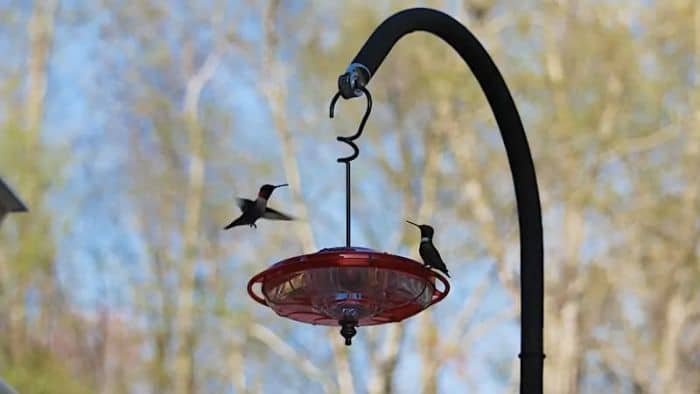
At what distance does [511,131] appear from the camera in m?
2.25

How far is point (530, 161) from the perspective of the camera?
2211mm

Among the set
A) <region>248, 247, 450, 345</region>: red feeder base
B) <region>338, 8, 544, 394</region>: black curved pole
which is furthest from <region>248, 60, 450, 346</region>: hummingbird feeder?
<region>338, 8, 544, 394</region>: black curved pole

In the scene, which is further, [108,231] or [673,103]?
[108,231]

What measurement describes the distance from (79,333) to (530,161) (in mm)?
9256

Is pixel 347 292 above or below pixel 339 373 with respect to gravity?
below

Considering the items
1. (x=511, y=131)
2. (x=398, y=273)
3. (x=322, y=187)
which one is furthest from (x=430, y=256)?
(x=322, y=187)

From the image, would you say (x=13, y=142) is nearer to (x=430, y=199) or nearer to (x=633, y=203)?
(x=430, y=199)

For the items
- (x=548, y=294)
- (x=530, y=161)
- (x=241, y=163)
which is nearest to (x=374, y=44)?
(x=530, y=161)

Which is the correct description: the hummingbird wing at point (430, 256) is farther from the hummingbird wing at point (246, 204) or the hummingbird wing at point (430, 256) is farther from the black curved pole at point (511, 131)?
the hummingbird wing at point (246, 204)

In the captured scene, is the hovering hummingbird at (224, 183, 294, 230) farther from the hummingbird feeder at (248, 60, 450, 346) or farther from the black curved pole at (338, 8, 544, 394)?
the black curved pole at (338, 8, 544, 394)

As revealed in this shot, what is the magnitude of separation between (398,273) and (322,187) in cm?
822

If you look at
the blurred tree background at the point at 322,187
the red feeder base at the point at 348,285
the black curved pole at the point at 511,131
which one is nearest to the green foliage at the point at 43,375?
the blurred tree background at the point at 322,187

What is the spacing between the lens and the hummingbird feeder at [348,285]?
2.07 m

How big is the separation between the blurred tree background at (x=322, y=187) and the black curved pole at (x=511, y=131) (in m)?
7.50
